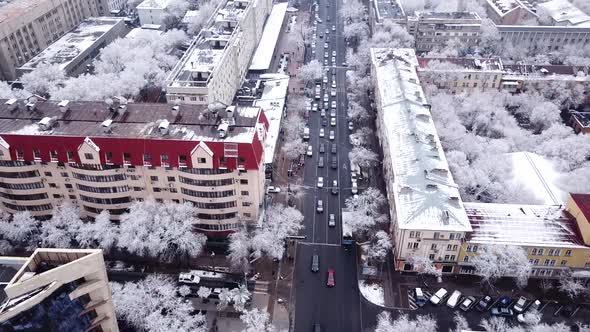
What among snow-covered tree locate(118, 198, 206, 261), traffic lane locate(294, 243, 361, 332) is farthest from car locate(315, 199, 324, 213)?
snow-covered tree locate(118, 198, 206, 261)

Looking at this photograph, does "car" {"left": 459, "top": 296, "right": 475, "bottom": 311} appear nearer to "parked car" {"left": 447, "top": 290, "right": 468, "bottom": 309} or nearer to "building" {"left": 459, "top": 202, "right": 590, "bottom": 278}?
"parked car" {"left": 447, "top": 290, "right": 468, "bottom": 309}

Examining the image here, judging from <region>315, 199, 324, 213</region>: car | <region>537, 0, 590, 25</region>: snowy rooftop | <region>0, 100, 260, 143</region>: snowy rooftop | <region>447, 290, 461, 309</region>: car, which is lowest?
<region>447, 290, 461, 309</region>: car

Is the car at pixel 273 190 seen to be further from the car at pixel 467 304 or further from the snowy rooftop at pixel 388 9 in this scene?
the snowy rooftop at pixel 388 9

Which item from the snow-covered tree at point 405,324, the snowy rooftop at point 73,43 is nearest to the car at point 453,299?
the snow-covered tree at point 405,324

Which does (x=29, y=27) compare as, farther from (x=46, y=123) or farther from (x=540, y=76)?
(x=540, y=76)

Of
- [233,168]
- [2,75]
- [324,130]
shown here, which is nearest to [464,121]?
[324,130]

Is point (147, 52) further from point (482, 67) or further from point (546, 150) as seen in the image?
point (546, 150)

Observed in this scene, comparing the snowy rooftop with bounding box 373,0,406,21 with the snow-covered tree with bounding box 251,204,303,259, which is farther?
the snowy rooftop with bounding box 373,0,406,21
